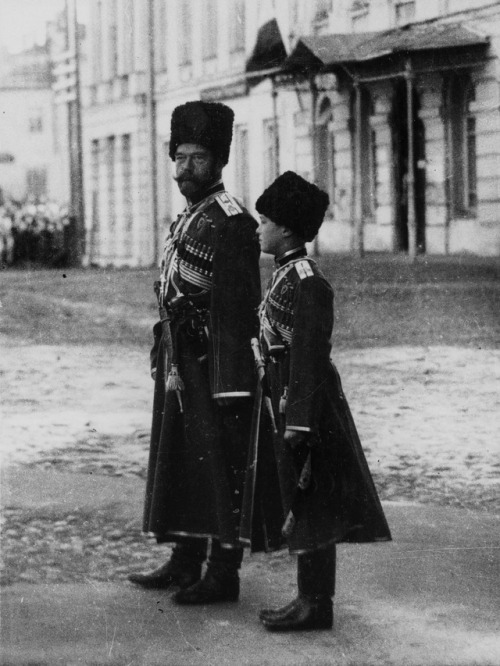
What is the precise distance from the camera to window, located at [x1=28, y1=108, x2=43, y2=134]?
41825mm

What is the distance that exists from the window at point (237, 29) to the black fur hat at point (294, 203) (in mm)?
16305

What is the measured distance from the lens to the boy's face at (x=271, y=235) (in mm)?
4539

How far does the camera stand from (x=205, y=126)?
191 inches

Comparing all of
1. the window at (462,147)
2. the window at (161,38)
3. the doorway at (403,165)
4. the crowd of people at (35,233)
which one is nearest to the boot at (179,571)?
the window at (462,147)

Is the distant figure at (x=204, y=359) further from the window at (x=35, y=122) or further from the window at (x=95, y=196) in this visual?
the window at (x=35, y=122)

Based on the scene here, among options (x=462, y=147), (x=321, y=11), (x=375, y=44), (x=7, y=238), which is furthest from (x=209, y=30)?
(x=7, y=238)

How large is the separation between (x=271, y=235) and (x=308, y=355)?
0.43 meters

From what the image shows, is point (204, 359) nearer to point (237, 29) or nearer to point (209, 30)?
point (209, 30)

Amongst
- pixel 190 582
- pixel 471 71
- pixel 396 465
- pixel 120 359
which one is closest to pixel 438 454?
pixel 396 465

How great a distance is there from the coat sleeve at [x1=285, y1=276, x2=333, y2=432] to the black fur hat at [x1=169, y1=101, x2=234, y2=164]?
74 cm

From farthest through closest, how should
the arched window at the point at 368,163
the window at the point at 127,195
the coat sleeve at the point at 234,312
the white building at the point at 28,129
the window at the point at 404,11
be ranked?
the white building at the point at 28,129 < the window at the point at 127,195 < the arched window at the point at 368,163 < the window at the point at 404,11 < the coat sleeve at the point at 234,312

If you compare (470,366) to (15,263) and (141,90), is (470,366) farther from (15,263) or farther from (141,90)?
(15,263)

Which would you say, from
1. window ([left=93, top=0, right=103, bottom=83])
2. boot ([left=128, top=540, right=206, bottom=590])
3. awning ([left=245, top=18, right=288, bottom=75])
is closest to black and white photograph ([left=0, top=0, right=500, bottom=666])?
boot ([left=128, top=540, right=206, bottom=590])

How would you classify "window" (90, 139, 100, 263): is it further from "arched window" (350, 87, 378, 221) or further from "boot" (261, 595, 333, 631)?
"boot" (261, 595, 333, 631)
